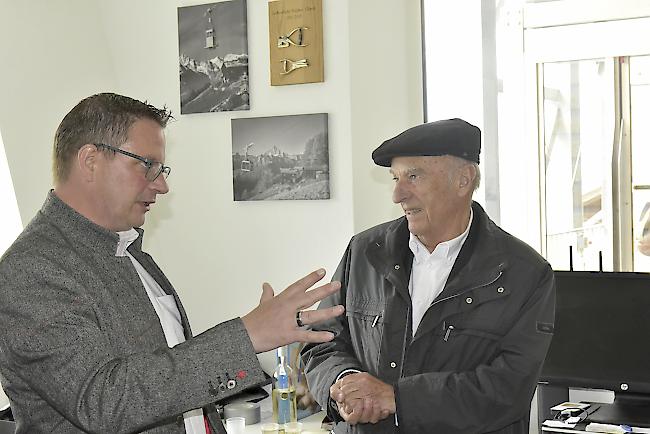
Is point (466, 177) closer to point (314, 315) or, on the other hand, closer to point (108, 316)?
point (314, 315)

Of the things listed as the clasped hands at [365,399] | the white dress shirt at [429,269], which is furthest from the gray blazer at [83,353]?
the white dress shirt at [429,269]

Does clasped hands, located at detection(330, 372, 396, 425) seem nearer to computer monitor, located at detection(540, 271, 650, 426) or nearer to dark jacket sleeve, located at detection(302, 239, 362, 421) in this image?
dark jacket sleeve, located at detection(302, 239, 362, 421)

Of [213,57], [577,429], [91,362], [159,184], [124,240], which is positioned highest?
[213,57]

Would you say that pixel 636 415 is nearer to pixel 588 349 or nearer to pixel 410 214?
pixel 588 349

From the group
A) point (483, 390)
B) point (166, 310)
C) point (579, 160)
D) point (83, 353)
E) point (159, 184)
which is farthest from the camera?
point (579, 160)

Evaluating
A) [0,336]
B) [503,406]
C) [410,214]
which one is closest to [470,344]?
[503,406]

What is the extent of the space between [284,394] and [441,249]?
3.07 feet

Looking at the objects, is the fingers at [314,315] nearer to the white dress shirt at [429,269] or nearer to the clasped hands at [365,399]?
the clasped hands at [365,399]

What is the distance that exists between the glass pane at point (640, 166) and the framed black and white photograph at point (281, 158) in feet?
3.76

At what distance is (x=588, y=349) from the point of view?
314 cm

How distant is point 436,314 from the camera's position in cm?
230

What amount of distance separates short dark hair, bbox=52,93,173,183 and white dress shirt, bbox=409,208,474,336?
3.14ft

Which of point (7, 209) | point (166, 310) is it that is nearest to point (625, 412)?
point (166, 310)

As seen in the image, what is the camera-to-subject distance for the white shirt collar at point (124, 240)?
1793 millimetres
